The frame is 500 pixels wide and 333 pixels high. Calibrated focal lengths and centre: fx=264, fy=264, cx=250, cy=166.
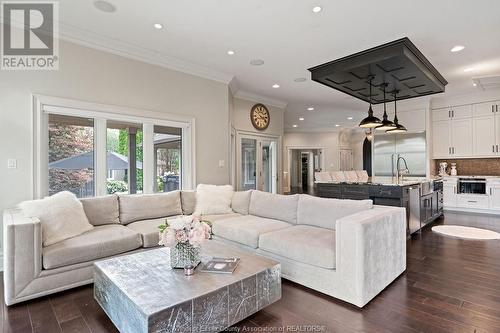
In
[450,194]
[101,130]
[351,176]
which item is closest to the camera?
[101,130]

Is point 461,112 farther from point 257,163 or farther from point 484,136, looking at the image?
point 257,163

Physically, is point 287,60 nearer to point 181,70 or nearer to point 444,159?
point 181,70

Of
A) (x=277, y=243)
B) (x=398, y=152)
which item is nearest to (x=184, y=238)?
(x=277, y=243)

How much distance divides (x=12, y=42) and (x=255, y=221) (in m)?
3.74

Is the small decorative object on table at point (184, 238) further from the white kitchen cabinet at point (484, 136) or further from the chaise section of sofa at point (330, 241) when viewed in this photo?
the white kitchen cabinet at point (484, 136)

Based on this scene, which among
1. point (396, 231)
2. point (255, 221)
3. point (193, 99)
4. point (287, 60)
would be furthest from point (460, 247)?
point (193, 99)

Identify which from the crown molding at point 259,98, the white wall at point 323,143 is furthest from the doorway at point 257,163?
the white wall at point 323,143

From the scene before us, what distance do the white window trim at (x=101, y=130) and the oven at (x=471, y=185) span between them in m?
6.50

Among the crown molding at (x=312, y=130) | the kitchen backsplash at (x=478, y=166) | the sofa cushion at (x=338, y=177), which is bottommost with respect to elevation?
the sofa cushion at (x=338, y=177)

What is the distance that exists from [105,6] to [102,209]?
241 cm

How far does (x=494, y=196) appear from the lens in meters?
6.07

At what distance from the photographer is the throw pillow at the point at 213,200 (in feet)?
13.5

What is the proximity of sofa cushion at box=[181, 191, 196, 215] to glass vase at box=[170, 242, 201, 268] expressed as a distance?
6.86 ft

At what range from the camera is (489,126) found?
6.36 m
